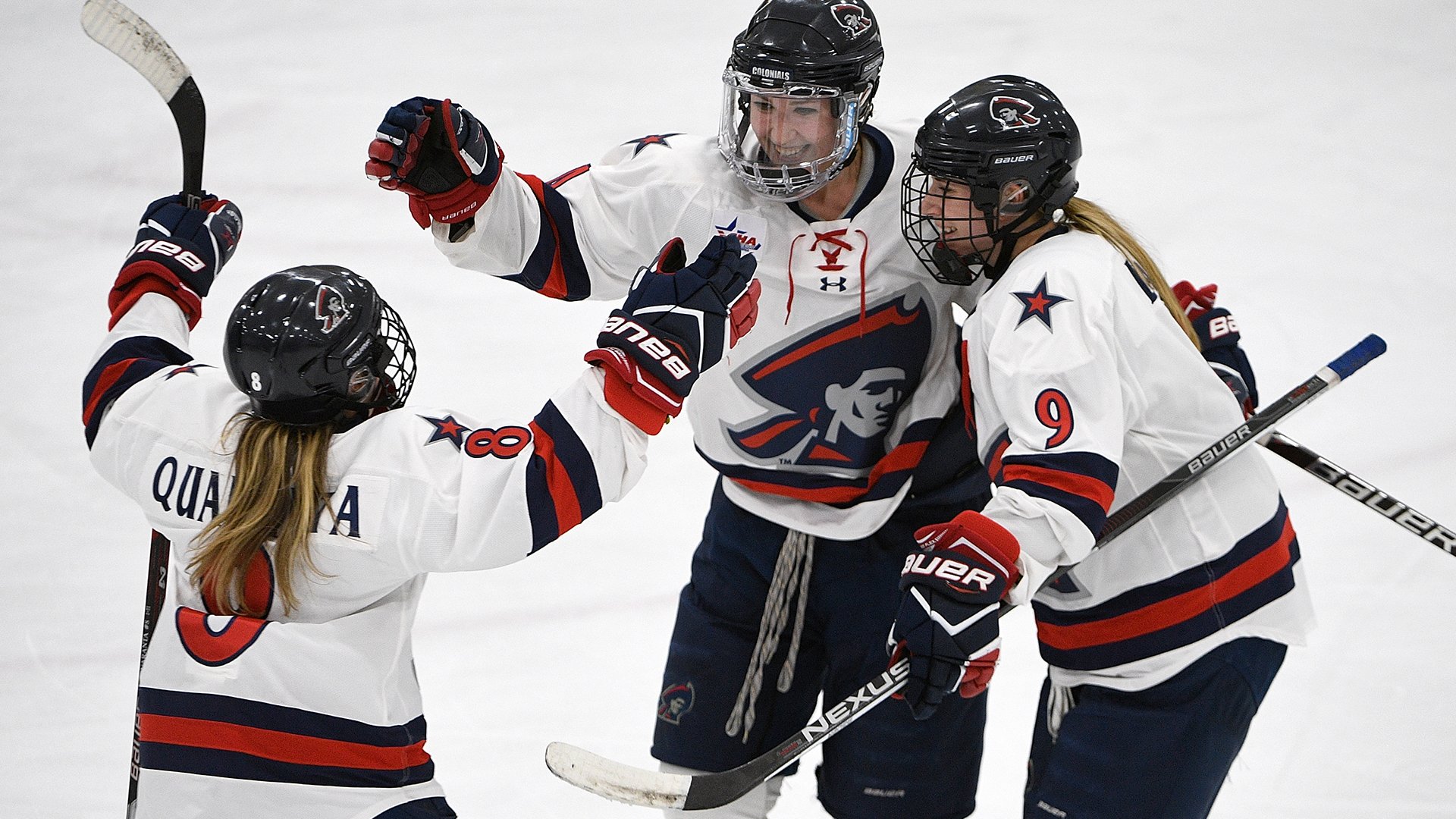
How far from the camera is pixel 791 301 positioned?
7.09ft

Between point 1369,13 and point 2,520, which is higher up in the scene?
point 1369,13

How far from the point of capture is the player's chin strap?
89.7 inches

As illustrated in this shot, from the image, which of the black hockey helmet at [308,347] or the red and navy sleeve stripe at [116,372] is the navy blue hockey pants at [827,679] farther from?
the red and navy sleeve stripe at [116,372]

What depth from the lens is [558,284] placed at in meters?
2.29

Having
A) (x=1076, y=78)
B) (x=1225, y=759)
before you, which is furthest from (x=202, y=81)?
(x=1225, y=759)

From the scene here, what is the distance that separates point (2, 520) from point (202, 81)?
250 cm

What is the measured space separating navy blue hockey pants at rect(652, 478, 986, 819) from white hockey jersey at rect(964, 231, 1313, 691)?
0.31 meters

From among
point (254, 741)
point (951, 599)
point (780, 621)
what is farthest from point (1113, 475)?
point (254, 741)

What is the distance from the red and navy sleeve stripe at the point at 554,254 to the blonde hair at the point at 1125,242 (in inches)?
30.8

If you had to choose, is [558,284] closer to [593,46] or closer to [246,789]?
[246,789]

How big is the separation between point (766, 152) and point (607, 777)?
92 cm

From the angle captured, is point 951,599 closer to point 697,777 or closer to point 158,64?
point 697,777

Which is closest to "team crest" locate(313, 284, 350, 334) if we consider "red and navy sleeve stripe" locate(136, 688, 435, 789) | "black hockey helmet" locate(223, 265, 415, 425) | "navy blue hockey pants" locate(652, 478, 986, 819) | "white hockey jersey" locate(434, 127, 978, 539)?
"black hockey helmet" locate(223, 265, 415, 425)

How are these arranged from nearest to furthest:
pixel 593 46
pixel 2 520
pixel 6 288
→ pixel 2 520, pixel 6 288, pixel 593 46
